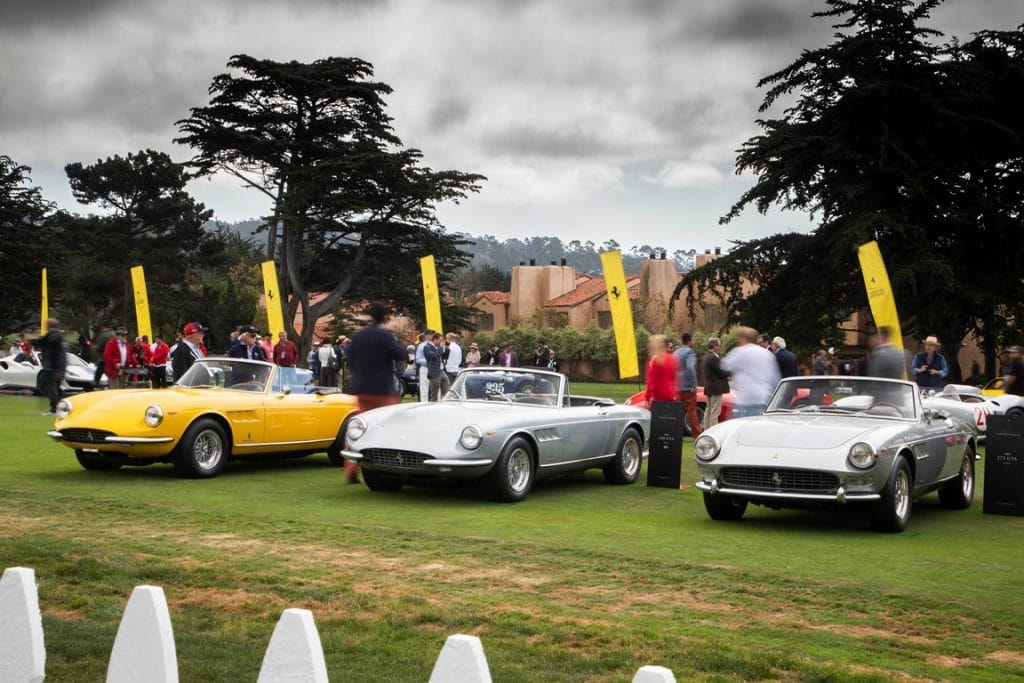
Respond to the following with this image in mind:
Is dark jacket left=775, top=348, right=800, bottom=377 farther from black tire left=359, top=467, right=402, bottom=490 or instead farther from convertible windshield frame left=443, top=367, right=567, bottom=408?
black tire left=359, top=467, right=402, bottom=490

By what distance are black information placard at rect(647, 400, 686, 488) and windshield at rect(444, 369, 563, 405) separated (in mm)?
1354

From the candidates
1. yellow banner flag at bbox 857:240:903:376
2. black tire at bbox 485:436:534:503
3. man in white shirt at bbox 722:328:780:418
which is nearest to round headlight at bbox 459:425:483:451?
black tire at bbox 485:436:534:503

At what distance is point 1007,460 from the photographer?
11.7 metres

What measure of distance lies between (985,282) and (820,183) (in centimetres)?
733

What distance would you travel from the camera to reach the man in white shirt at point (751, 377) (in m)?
14.2

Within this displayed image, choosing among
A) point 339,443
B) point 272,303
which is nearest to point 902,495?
point 339,443

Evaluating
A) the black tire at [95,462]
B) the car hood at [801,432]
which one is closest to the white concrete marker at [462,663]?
the car hood at [801,432]

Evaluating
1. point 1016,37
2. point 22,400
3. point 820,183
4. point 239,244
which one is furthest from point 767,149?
point 239,244

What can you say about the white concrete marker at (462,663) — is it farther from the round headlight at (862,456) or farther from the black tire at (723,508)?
the black tire at (723,508)

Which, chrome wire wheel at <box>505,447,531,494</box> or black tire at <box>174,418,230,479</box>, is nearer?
chrome wire wheel at <box>505,447,531,494</box>

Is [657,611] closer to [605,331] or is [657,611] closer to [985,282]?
[985,282]

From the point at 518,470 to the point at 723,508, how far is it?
233 centimetres

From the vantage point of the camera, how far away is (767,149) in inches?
1665

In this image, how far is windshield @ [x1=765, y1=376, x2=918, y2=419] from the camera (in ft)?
37.4
